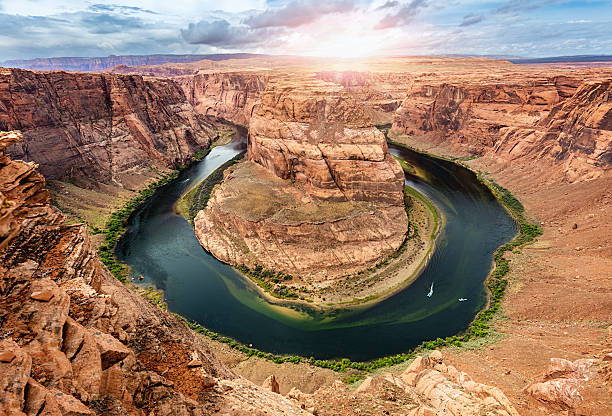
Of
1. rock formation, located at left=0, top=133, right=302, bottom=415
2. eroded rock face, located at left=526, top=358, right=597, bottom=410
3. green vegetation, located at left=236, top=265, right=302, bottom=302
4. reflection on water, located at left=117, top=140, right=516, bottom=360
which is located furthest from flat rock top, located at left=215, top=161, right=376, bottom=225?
rock formation, located at left=0, top=133, right=302, bottom=415

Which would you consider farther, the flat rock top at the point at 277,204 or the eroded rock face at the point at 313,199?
the flat rock top at the point at 277,204

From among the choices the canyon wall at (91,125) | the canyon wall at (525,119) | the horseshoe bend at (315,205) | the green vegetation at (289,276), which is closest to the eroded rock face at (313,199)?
the horseshoe bend at (315,205)

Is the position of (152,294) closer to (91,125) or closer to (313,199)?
(313,199)

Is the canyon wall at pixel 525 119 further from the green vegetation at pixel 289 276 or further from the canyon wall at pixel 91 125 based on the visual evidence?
the canyon wall at pixel 91 125

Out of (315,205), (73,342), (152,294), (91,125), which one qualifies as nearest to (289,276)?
(315,205)

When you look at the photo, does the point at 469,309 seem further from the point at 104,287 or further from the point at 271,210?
the point at 104,287

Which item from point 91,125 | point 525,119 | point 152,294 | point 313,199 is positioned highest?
point 525,119

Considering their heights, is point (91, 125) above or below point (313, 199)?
above

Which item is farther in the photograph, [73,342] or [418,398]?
[418,398]
